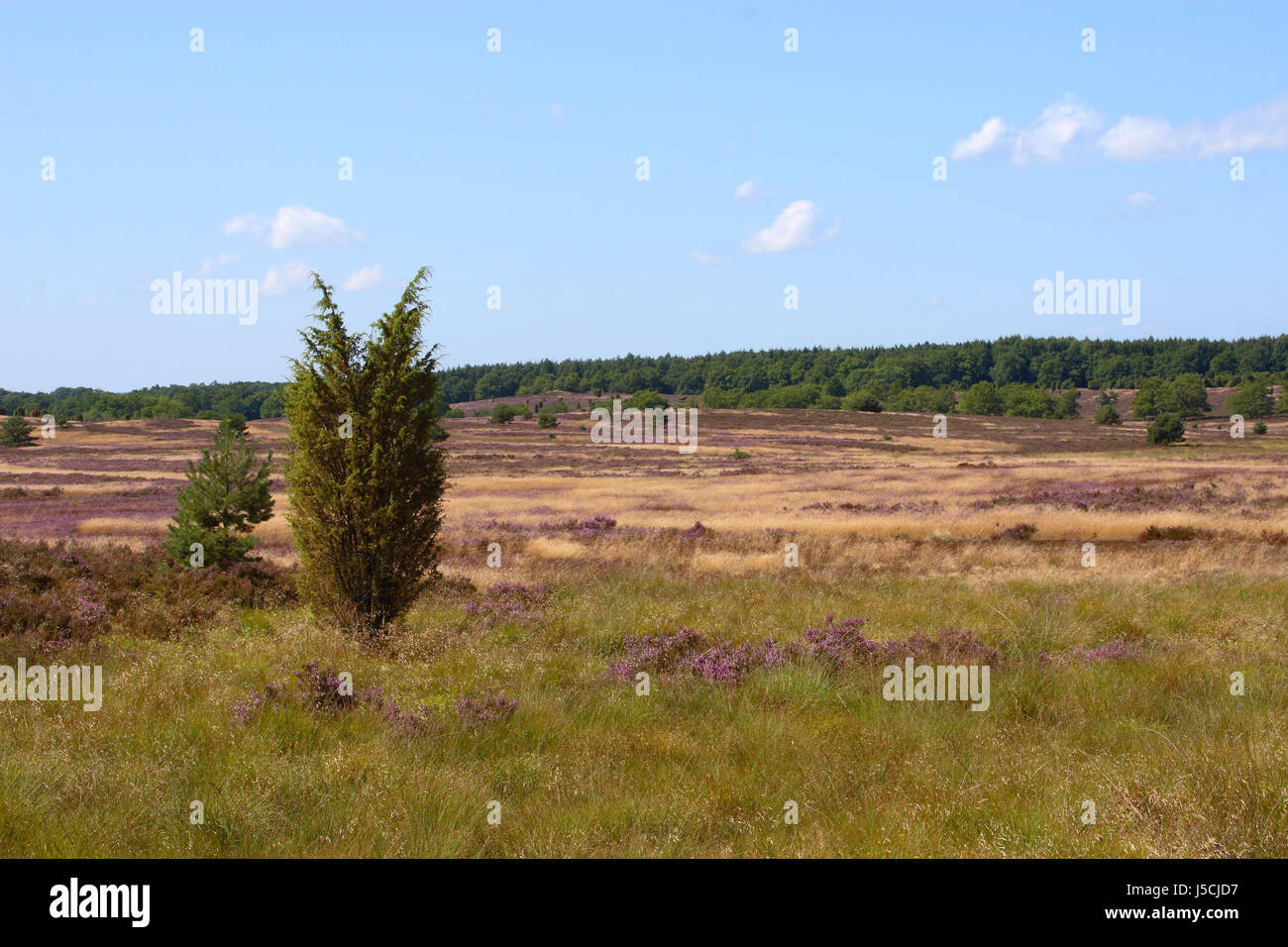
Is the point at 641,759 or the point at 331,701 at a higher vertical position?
the point at 331,701

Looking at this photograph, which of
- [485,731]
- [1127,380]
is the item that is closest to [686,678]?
[485,731]

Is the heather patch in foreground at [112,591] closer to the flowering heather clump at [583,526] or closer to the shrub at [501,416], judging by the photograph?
the flowering heather clump at [583,526]

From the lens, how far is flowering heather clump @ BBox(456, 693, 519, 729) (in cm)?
657

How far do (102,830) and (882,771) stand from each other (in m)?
4.56

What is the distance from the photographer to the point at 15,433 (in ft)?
263

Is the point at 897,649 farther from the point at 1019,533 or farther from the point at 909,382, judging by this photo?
the point at 909,382

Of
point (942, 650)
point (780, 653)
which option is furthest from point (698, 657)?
point (942, 650)

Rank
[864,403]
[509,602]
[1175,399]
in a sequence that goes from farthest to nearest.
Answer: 1. [864,403]
2. [1175,399]
3. [509,602]

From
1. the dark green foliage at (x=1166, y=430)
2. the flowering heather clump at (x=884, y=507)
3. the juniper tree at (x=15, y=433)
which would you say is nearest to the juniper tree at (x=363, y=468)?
the flowering heather clump at (x=884, y=507)

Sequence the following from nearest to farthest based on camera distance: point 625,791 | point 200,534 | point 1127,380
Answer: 1. point 625,791
2. point 200,534
3. point 1127,380

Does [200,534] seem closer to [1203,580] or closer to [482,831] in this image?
[482,831]

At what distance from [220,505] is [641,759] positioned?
34.7ft
